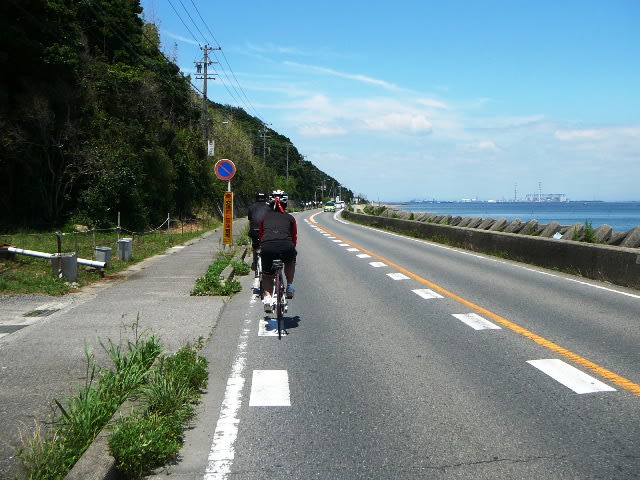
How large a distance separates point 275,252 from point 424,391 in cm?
349

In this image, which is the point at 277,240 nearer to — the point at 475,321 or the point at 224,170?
the point at 475,321

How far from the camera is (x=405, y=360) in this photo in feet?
24.0

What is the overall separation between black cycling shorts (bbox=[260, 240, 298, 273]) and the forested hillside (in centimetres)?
2184

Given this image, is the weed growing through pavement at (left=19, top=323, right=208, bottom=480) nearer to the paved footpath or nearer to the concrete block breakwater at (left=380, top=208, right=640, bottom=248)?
the paved footpath

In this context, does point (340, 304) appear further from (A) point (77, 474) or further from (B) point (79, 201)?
(B) point (79, 201)

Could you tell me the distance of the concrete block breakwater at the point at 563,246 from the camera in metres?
14.1

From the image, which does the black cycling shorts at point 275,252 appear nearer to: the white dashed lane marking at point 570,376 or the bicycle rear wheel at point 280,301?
the bicycle rear wheel at point 280,301

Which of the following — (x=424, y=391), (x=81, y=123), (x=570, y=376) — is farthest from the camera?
(x=81, y=123)

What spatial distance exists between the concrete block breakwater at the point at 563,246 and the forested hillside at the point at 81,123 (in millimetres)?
15852

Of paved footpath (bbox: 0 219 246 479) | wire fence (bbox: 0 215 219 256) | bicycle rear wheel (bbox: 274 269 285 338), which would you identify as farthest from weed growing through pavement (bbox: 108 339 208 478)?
wire fence (bbox: 0 215 219 256)

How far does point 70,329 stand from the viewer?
8906 millimetres

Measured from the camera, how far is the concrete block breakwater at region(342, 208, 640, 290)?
14.1 metres

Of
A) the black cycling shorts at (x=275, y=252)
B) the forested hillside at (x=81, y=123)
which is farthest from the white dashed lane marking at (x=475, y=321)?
the forested hillside at (x=81, y=123)

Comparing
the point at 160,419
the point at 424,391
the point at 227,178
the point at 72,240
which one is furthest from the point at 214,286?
the point at 72,240
